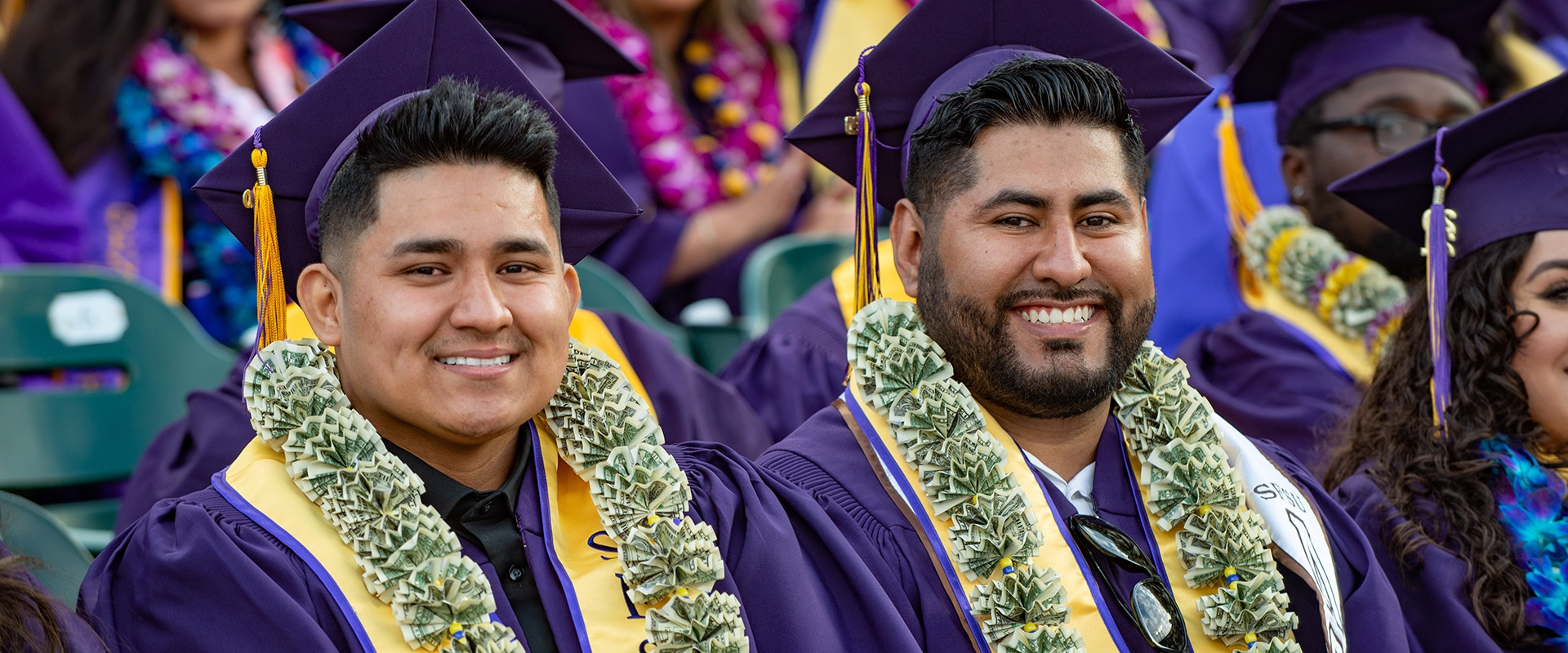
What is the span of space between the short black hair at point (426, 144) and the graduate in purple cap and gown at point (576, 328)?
0.73 meters

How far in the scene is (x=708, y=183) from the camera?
204 inches

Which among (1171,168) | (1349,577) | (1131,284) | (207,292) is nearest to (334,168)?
(1131,284)

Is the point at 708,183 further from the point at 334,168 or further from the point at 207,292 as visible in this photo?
the point at 334,168

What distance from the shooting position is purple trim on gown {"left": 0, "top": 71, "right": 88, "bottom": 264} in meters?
4.03

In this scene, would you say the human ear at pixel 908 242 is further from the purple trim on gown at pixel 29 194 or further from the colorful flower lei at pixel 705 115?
the purple trim on gown at pixel 29 194

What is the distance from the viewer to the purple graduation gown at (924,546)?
92.6 inches

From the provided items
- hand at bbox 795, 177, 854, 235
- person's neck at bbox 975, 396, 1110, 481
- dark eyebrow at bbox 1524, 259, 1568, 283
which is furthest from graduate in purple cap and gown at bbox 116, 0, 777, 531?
dark eyebrow at bbox 1524, 259, 1568, 283

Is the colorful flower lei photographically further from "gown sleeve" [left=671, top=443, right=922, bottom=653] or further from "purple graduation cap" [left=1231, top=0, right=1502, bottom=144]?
"gown sleeve" [left=671, top=443, right=922, bottom=653]

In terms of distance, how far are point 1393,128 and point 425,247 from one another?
2824 mm

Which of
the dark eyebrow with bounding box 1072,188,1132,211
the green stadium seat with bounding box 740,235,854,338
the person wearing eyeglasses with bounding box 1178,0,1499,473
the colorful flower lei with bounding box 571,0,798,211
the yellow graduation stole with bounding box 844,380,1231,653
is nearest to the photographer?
the yellow graduation stole with bounding box 844,380,1231,653

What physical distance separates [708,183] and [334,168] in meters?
2.99

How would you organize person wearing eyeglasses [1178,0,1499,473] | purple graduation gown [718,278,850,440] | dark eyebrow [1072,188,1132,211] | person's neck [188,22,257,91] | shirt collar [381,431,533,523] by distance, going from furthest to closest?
person's neck [188,22,257,91]
person wearing eyeglasses [1178,0,1499,473]
purple graduation gown [718,278,850,440]
dark eyebrow [1072,188,1132,211]
shirt collar [381,431,533,523]

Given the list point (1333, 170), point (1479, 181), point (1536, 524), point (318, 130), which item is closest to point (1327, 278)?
point (1333, 170)

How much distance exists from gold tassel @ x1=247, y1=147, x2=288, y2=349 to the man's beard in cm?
103
